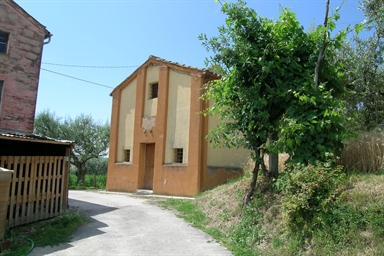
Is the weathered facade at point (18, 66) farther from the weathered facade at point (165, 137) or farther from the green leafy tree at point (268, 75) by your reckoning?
the green leafy tree at point (268, 75)

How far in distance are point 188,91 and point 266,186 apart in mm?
7700

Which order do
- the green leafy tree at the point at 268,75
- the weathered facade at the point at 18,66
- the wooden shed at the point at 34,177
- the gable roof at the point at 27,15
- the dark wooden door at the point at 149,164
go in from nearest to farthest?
1. the green leafy tree at the point at 268,75
2. the wooden shed at the point at 34,177
3. the weathered facade at the point at 18,66
4. the gable roof at the point at 27,15
5. the dark wooden door at the point at 149,164

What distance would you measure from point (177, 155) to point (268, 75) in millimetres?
8242

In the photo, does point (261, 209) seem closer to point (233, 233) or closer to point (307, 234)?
point (233, 233)

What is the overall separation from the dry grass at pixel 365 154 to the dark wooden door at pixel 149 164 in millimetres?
10217

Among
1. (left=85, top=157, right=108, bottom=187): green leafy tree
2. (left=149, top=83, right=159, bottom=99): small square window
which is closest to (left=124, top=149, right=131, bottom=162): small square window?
(left=149, top=83, right=159, bottom=99): small square window

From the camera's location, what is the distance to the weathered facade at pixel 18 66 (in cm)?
1250

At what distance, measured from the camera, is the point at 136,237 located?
277 inches

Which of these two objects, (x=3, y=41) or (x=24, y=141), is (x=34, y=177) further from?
(x=3, y=41)

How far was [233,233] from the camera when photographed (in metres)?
6.96

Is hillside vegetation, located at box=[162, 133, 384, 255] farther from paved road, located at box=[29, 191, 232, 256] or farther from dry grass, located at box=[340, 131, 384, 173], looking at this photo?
paved road, located at box=[29, 191, 232, 256]

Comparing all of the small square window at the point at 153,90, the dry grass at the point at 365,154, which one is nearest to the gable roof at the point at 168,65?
the small square window at the point at 153,90

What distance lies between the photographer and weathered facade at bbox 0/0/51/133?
12.5m

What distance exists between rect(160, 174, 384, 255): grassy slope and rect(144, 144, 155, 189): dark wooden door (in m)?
8.14
